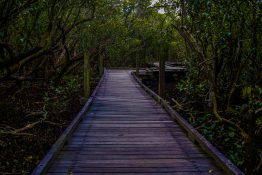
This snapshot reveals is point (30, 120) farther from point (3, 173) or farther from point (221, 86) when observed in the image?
point (221, 86)

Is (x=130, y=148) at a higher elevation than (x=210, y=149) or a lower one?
lower

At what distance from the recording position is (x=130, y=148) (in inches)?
235

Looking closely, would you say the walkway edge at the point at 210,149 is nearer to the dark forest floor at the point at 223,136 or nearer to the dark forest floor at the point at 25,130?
the dark forest floor at the point at 223,136

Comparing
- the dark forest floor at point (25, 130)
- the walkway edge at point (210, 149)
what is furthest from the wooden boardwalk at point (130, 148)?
the dark forest floor at point (25, 130)

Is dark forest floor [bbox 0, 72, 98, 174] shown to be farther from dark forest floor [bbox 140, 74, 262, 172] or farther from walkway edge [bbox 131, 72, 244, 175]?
dark forest floor [bbox 140, 74, 262, 172]

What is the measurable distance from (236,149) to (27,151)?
3.88m

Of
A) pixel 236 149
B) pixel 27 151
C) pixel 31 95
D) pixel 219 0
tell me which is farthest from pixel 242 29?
pixel 31 95

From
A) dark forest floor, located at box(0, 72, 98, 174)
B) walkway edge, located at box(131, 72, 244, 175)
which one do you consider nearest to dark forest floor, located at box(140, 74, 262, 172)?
walkway edge, located at box(131, 72, 244, 175)

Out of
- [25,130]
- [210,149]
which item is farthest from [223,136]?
[25,130]

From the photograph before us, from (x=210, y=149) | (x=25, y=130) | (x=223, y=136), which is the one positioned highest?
(x=210, y=149)

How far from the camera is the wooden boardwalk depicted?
16.0 feet

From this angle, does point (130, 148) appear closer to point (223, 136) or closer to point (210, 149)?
point (210, 149)

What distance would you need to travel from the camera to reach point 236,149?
7.04m

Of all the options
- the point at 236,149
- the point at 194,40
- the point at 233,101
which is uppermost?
the point at 194,40
